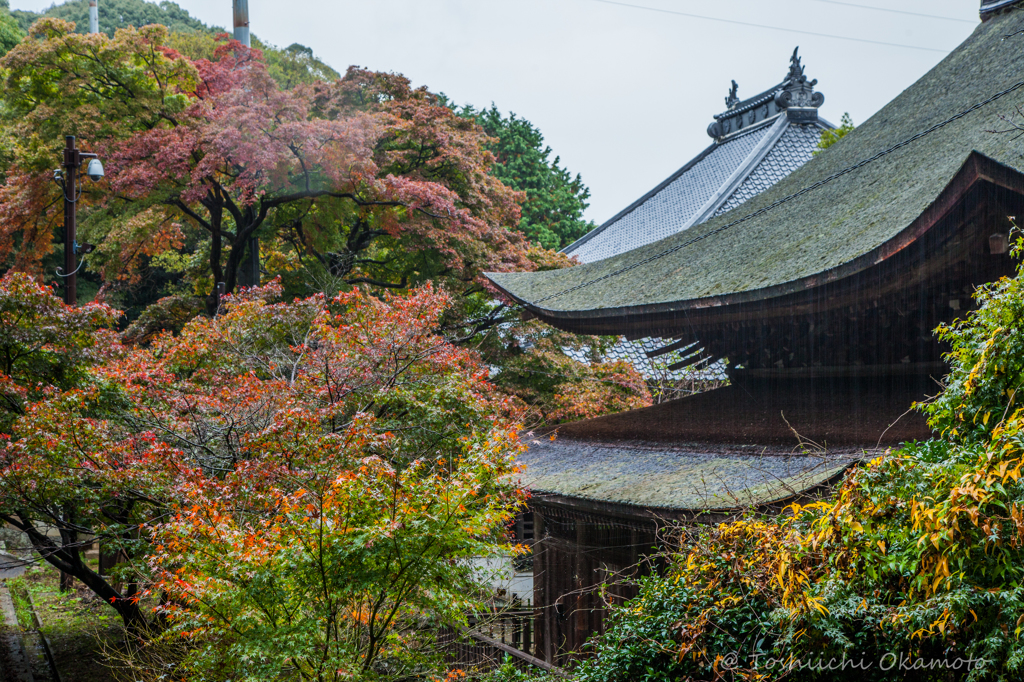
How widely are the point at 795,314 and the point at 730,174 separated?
1250 cm

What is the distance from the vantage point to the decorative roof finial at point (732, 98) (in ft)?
66.4

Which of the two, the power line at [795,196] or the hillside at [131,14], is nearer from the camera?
the power line at [795,196]

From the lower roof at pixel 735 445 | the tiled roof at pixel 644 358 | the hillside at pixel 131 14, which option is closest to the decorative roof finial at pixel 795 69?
the tiled roof at pixel 644 358

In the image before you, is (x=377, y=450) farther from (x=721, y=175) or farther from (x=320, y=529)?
(x=721, y=175)

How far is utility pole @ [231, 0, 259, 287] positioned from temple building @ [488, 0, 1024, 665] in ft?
23.4

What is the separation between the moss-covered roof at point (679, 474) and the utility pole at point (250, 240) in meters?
7.15

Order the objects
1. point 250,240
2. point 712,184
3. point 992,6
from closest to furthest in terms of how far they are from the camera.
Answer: point 992,6 < point 250,240 < point 712,184

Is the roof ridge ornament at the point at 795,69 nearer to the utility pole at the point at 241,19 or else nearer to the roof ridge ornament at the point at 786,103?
the roof ridge ornament at the point at 786,103

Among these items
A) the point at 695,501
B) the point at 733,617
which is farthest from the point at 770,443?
the point at 733,617

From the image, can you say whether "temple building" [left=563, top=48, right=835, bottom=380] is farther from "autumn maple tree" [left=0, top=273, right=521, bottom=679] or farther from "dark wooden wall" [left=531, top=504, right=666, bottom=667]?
"dark wooden wall" [left=531, top=504, right=666, bottom=667]

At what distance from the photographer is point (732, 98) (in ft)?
66.8

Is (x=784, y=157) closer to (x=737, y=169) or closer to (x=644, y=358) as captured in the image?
(x=737, y=169)

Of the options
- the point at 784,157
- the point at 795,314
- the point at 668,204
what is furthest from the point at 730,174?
the point at 795,314

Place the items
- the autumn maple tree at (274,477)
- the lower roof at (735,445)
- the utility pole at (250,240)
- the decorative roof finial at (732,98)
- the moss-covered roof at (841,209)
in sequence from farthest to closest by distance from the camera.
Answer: the decorative roof finial at (732,98), the utility pole at (250,240), the moss-covered roof at (841,209), the lower roof at (735,445), the autumn maple tree at (274,477)
